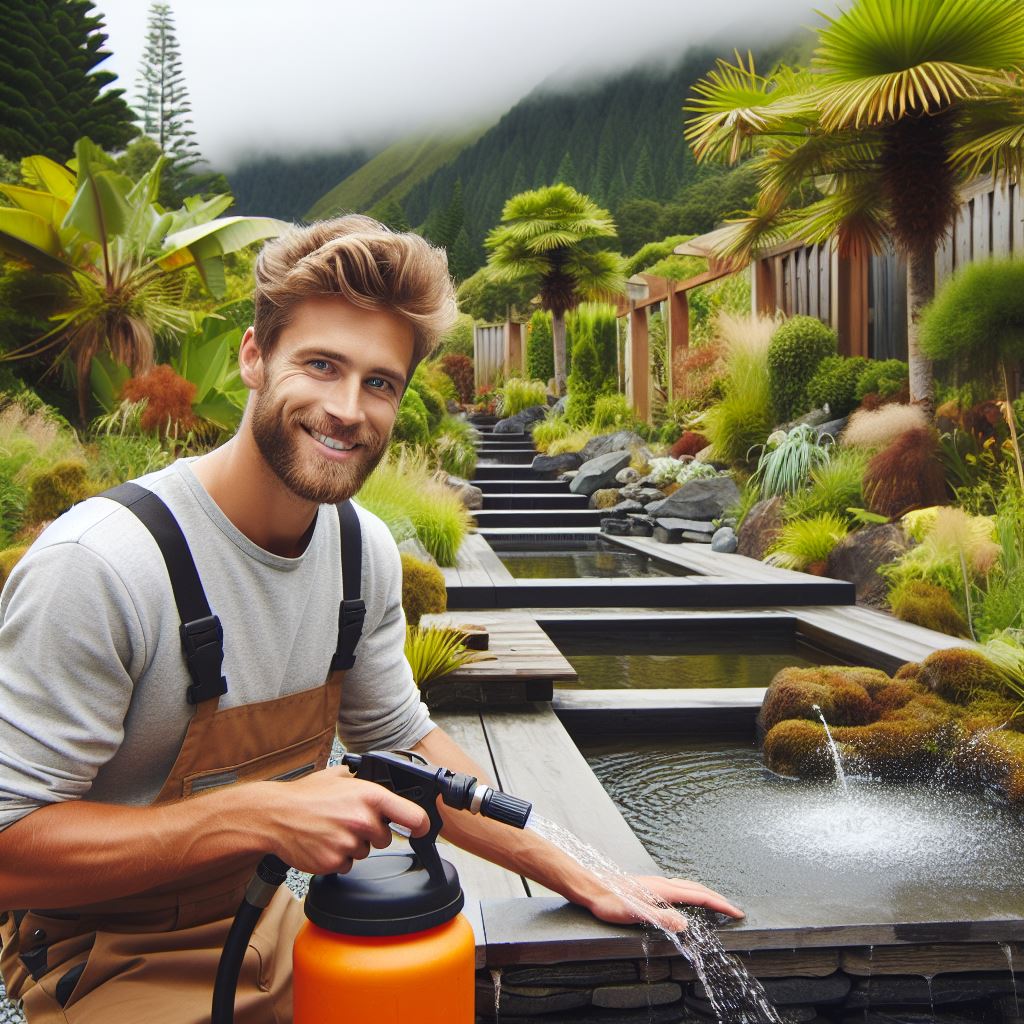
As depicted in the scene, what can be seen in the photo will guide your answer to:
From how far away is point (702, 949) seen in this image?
6.32 feet

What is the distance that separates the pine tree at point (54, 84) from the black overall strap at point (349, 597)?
22.1 m

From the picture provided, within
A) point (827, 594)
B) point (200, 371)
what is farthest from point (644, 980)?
point (200, 371)

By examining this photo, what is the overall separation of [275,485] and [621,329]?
18.4m

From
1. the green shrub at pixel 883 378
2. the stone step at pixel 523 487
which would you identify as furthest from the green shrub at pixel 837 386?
the stone step at pixel 523 487

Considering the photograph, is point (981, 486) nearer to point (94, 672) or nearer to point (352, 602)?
point (352, 602)

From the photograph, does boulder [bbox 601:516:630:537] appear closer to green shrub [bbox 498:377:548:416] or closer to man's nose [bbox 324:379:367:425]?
man's nose [bbox 324:379:367:425]

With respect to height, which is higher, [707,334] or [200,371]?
[707,334]

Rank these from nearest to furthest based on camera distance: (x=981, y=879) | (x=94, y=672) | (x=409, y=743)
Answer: (x=94, y=672) → (x=409, y=743) → (x=981, y=879)

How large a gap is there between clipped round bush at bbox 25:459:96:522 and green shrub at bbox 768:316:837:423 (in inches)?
269

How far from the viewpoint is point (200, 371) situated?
9.92m

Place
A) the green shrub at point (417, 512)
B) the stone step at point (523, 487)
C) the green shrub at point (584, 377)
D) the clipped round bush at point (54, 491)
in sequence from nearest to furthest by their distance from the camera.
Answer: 1. the clipped round bush at point (54, 491)
2. the green shrub at point (417, 512)
3. the stone step at point (523, 487)
4. the green shrub at point (584, 377)

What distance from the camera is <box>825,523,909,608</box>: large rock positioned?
20.3 feet

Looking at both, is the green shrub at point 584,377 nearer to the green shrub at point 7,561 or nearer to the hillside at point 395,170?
the green shrub at point 7,561

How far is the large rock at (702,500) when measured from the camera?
9.80 meters
